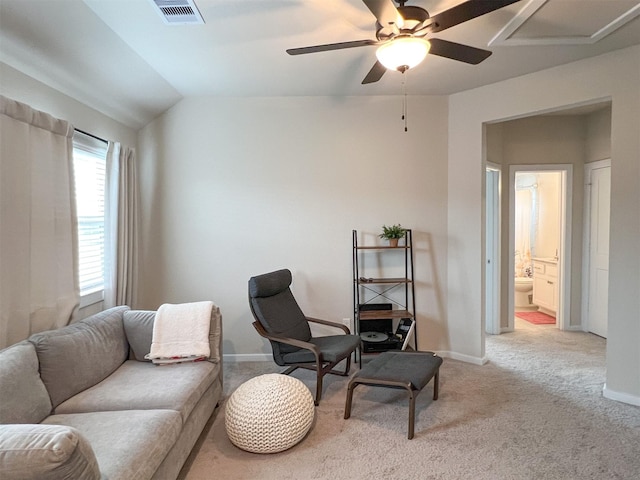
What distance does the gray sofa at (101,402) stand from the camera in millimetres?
1229

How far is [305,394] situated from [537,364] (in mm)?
2552

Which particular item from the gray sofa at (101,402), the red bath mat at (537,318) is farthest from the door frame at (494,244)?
the gray sofa at (101,402)

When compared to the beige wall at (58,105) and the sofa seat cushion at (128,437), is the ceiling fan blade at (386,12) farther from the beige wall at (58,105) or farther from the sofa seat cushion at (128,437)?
the sofa seat cushion at (128,437)

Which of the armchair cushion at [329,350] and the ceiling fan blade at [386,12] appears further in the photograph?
the armchair cushion at [329,350]

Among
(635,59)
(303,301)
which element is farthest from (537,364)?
(635,59)

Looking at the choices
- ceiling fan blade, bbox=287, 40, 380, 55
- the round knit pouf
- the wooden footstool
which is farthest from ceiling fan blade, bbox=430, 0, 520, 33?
the round knit pouf

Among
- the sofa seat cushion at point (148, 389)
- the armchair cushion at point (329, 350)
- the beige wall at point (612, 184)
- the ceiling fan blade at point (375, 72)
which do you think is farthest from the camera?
the armchair cushion at point (329, 350)

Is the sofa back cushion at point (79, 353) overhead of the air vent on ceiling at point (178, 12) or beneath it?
beneath

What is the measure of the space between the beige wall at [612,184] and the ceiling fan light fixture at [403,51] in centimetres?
186

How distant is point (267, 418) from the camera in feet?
7.10

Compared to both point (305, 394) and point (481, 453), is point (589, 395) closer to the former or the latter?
point (481, 453)

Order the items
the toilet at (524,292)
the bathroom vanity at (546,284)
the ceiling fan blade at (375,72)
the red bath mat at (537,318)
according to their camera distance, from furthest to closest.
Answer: the toilet at (524,292), the bathroom vanity at (546,284), the red bath mat at (537,318), the ceiling fan blade at (375,72)

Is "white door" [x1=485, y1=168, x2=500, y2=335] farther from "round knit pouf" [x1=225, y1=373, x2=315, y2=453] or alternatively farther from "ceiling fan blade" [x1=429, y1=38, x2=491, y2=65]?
"round knit pouf" [x1=225, y1=373, x2=315, y2=453]

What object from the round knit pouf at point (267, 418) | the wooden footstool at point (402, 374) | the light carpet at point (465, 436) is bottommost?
the light carpet at point (465, 436)
